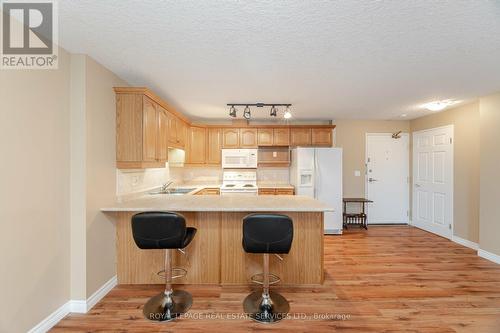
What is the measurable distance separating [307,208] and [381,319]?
1.17 m

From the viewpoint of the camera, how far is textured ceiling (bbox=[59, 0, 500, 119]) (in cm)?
156

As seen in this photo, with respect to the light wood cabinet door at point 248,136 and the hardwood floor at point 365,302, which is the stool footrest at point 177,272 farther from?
the light wood cabinet door at point 248,136

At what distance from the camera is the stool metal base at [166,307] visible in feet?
6.88

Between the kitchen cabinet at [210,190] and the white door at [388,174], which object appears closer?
the kitchen cabinet at [210,190]

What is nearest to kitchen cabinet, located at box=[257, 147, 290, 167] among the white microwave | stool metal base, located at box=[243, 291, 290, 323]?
the white microwave

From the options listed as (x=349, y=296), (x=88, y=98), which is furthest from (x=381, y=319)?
(x=88, y=98)

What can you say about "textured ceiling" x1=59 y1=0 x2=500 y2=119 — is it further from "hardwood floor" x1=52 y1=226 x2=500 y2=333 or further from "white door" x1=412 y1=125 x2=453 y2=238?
"hardwood floor" x1=52 y1=226 x2=500 y2=333

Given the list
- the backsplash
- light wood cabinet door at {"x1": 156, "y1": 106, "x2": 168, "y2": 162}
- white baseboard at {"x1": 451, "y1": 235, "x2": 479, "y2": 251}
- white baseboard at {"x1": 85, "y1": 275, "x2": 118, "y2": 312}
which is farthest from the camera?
white baseboard at {"x1": 451, "y1": 235, "x2": 479, "y2": 251}

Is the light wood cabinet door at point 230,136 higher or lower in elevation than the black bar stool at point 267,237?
higher

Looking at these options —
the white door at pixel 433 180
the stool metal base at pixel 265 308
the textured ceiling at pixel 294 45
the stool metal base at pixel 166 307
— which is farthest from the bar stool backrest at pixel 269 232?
the white door at pixel 433 180

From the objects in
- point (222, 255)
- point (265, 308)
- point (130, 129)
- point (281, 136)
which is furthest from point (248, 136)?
point (265, 308)

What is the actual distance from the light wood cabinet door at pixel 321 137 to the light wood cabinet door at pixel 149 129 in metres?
3.24

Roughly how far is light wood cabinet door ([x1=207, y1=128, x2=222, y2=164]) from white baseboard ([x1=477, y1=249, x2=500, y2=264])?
4666 mm

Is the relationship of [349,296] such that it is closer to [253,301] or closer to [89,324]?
[253,301]
